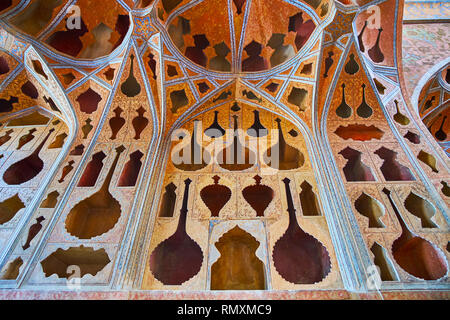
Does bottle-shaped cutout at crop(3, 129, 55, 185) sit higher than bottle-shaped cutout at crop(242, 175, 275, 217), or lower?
Result: higher

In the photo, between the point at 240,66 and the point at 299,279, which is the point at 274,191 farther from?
the point at 240,66

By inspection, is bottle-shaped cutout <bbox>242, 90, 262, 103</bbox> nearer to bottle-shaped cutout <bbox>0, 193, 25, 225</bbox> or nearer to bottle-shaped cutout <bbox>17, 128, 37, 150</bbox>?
bottle-shaped cutout <bbox>17, 128, 37, 150</bbox>

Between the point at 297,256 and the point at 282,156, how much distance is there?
180 centimetres

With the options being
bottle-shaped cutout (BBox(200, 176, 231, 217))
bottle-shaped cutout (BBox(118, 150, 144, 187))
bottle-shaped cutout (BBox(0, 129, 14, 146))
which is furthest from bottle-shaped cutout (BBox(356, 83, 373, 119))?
bottle-shaped cutout (BBox(0, 129, 14, 146))

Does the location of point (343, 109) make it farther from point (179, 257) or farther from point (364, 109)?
point (179, 257)

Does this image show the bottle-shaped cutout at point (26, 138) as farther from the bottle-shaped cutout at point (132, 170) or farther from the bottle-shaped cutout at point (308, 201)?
the bottle-shaped cutout at point (308, 201)

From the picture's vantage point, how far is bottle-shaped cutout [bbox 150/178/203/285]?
13.8ft

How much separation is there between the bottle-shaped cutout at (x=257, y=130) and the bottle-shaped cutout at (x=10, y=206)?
343 cm

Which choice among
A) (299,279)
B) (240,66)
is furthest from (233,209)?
(240,66)

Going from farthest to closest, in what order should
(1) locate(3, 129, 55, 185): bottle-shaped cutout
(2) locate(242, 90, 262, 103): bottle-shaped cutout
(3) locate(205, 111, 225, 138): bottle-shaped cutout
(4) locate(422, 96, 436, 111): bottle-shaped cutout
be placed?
(4) locate(422, 96, 436, 111): bottle-shaped cutout → (2) locate(242, 90, 262, 103): bottle-shaped cutout → (3) locate(205, 111, 225, 138): bottle-shaped cutout → (1) locate(3, 129, 55, 185): bottle-shaped cutout

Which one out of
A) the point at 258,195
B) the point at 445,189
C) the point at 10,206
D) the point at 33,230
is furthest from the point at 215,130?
the point at 445,189

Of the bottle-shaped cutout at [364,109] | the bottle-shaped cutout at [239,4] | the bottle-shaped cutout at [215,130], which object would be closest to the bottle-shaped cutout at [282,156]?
the bottle-shaped cutout at [215,130]

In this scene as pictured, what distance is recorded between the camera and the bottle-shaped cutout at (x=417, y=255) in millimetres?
3658

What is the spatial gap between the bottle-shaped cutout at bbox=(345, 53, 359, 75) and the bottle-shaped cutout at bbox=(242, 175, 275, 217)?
2304 millimetres
